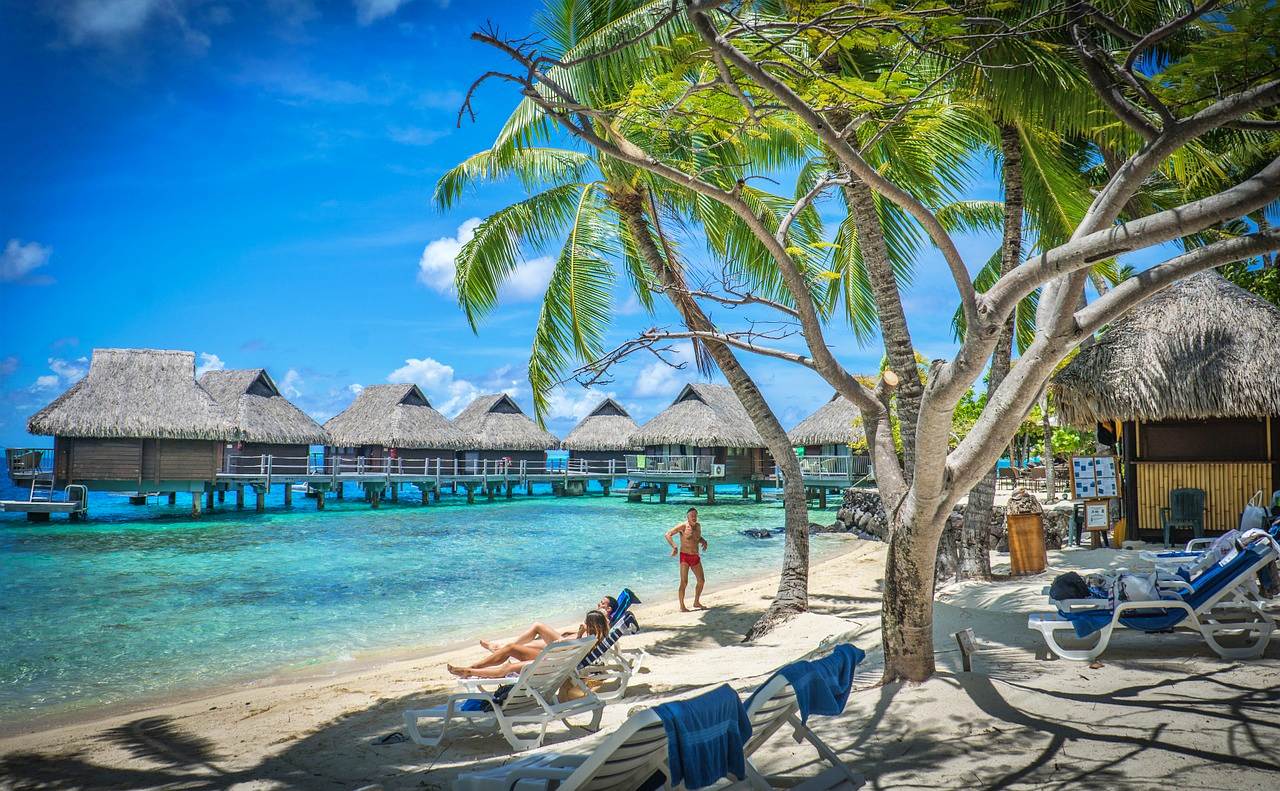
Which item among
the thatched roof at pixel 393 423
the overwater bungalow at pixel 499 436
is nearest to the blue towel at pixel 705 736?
the thatched roof at pixel 393 423

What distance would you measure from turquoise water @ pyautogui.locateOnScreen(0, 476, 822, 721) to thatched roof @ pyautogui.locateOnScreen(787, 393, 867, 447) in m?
6.74

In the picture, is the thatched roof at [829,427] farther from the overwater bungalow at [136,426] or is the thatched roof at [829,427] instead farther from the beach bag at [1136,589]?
the beach bag at [1136,589]

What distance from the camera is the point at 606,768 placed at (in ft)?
8.86

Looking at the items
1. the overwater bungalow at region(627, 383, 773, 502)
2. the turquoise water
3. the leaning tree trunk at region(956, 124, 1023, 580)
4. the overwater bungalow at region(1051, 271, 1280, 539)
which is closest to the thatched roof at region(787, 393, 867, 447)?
the overwater bungalow at region(627, 383, 773, 502)

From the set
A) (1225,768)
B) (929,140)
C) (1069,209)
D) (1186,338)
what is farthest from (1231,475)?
(1225,768)

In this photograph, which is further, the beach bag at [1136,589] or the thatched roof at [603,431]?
the thatched roof at [603,431]

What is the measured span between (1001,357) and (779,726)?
6143 mm

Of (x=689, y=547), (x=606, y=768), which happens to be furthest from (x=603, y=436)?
(x=606, y=768)

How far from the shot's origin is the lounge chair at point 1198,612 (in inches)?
191

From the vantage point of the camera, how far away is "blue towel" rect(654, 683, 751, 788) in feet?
8.31

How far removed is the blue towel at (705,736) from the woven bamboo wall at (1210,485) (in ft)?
34.4

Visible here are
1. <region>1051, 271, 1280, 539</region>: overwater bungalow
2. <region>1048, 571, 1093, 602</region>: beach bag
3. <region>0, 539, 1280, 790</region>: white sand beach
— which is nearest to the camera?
<region>0, 539, 1280, 790</region>: white sand beach

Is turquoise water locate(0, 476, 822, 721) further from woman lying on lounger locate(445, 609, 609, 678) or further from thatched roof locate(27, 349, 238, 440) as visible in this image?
woman lying on lounger locate(445, 609, 609, 678)

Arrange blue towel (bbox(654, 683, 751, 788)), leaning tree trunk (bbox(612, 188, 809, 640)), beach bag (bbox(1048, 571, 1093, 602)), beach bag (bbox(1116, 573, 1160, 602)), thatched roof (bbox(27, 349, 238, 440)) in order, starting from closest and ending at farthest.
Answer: blue towel (bbox(654, 683, 751, 788)) < beach bag (bbox(1116, 573, 1160, 602)) < beach bag (bbox(1048, 571, 1093, 602)) < leaning tree trunk (bbox(612, 188, 809, 640)) < thatched roof (bbox(27, 349, 238, 440))
